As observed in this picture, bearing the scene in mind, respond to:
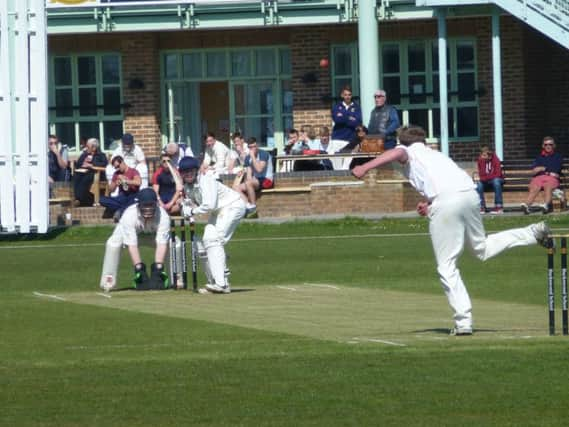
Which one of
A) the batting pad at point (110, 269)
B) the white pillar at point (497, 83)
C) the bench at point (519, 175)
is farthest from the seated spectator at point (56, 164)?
the batting pad at point (110, 269)

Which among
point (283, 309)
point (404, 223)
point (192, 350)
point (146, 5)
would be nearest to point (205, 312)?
point (283, 309)

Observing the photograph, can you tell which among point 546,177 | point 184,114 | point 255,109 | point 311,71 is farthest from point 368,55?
point 546,177

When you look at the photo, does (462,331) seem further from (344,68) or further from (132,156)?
(344,68)

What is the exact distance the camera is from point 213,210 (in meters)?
17.7

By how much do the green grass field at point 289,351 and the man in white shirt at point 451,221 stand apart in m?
0.38

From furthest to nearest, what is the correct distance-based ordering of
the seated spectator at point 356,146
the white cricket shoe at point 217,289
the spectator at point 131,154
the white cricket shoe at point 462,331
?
the seated spectator at point 356,146
the spectator at point 131,154
the white cricket shoe at point 217,289
the white cricket shoe at point 462,331

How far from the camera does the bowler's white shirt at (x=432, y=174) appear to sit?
12969mm

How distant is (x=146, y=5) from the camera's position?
34.1 metres

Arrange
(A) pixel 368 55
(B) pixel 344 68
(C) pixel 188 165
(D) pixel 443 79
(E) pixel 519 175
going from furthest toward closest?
(B) pixel 344 68 → (A) pixel 368 55 → (D) pixel 443 79 → (E) pixel 519 175 → (C) pixel 188 165

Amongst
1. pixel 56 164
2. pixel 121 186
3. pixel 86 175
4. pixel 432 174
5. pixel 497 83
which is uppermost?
pixel 497 83

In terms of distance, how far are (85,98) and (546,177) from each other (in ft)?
38.8

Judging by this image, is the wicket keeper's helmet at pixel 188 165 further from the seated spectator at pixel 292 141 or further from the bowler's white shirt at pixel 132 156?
the seated spectator at pixel 292 141

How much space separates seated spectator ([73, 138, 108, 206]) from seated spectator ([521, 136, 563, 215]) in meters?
7.88

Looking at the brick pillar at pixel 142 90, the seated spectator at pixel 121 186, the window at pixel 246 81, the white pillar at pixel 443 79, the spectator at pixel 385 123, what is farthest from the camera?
the window at pixel 246 81
